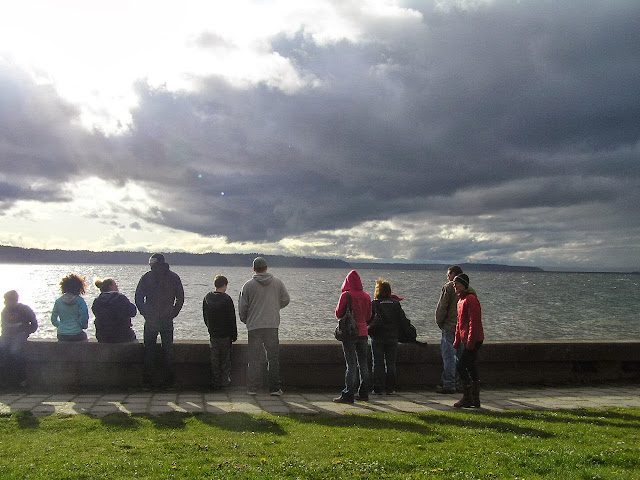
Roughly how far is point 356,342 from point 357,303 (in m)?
0.55

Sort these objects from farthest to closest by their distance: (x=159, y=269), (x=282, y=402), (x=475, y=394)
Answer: (x=159, y=269), (x=282, y=402), (x=475, y=394)

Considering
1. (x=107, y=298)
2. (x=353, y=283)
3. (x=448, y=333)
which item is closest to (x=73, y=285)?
(x=107, y=298)

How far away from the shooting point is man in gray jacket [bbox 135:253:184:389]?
9195 mm

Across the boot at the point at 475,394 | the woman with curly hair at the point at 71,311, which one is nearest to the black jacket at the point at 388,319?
the boot at the point at 475,394

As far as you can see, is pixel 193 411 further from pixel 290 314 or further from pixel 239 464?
pixel 290 314

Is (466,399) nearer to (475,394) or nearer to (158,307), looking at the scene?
(475,394)

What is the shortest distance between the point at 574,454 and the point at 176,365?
595 centimetres

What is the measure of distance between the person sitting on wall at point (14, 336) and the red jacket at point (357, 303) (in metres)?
4.32

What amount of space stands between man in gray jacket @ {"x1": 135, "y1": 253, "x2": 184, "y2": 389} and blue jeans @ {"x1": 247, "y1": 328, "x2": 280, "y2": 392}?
1.17 meters

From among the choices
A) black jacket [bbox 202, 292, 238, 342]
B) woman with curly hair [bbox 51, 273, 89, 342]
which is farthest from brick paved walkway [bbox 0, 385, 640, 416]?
woman with curly hair [bbox 51, 273, 89, 342]

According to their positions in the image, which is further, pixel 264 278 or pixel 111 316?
pixel 111 316

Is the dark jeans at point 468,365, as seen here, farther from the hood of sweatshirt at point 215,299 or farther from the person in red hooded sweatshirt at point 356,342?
the hood of sweatshirt at point 215,299

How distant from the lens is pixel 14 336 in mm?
9125

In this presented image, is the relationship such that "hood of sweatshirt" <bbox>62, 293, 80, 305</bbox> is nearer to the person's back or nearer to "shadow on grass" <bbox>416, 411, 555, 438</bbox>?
the person's back
